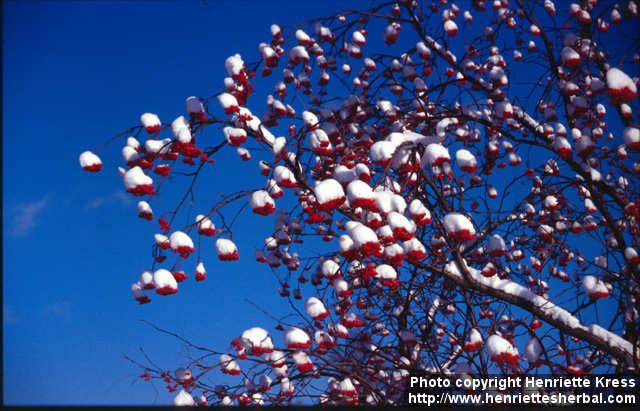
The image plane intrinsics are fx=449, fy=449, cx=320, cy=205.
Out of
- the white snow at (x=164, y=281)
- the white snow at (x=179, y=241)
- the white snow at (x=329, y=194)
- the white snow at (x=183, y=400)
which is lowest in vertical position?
the white snow at (x=183, y=400)

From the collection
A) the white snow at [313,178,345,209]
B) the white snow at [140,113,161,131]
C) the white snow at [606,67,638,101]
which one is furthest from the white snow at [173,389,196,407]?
→ the white snow at [606,67,638,101]

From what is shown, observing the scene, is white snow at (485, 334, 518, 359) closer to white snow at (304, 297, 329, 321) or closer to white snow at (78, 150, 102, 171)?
white snow at (304, 297, 329, 321)

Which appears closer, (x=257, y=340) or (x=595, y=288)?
(x=595, y=288)

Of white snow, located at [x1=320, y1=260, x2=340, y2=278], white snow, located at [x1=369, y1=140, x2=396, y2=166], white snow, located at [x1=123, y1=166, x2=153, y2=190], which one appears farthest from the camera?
white snow, located at [x1=320, y1=260, x2=340, y2=278]

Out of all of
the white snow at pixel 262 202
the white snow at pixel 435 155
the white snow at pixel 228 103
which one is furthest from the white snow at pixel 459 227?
the white snow at pixel 228 103

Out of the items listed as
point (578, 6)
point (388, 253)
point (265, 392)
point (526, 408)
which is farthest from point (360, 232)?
point (578, 6)

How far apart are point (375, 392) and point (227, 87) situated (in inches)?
98.8

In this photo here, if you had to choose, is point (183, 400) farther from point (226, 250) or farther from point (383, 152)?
point (383, 152)

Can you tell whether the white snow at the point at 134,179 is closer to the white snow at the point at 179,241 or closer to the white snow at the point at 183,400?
the white snow at the point at 179,241

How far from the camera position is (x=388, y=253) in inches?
107

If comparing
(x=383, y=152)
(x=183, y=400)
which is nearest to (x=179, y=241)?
(x=183, y=400)

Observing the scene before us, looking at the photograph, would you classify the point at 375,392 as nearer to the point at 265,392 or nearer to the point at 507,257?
the point at 265,392

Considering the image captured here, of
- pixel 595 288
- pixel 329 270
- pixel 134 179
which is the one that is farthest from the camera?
pixel 329 270

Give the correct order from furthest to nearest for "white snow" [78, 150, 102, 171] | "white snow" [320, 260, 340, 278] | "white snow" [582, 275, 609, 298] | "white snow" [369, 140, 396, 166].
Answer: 1. "white snow" [320, 260, 340, 278]
2. "white snow" [78, 150, 102, 171]
3. "white snow" [582, 275, 609, 298]
4. "white snow" [369, 140, 396, 166]
